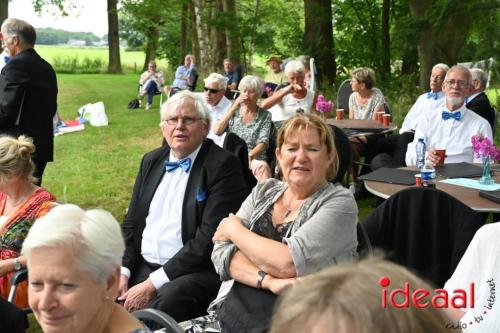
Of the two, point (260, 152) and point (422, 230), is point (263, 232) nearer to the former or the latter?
point (422, 230)

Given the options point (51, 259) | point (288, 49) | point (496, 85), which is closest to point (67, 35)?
point (288, 49)

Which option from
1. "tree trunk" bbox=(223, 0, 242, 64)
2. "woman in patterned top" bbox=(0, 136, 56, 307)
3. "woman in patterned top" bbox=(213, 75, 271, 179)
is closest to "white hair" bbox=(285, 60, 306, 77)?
"woman in patterned top" bbox=(213, 75, 271, 179)

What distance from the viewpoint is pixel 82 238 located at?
6.72 ft

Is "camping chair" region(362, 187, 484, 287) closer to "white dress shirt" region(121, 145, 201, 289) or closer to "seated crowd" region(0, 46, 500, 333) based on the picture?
"seated crowd" region(0, 46, 500, 333)

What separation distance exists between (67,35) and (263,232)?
8583 centimetres

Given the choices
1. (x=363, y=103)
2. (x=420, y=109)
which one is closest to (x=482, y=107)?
(x=420, y=109)

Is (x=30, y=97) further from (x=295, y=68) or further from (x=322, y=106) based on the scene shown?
(x=322, y=106)

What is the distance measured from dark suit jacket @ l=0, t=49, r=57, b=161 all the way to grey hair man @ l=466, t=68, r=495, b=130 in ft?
13.5

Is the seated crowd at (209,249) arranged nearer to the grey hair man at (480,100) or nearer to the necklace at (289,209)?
the necklace at (289,209)

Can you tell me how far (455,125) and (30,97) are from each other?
139 inches

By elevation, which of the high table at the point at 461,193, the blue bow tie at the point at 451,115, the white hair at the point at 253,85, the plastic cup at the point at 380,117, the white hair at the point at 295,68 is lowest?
the high table at the point at 461,193

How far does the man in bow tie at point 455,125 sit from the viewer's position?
16.9 ft

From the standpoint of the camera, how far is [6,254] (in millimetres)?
3492

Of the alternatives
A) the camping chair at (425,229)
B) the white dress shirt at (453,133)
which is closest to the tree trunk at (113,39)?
the white dress shirt at (453,133)
